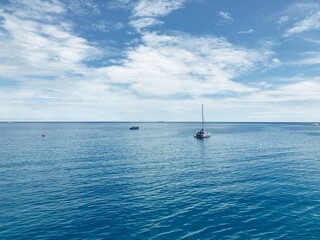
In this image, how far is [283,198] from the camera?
40.8 m

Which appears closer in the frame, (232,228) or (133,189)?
(232,228)

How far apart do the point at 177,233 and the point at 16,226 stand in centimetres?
1940

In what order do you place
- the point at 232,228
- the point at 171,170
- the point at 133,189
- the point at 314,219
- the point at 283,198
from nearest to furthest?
the point at 232,228 < the point at 314,219 < the point at 283,198 < the point at 133,189 < the point at 171,170

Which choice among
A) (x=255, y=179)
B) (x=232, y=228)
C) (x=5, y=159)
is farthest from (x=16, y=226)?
(x=5, y=159)

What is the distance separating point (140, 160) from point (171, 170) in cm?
1717

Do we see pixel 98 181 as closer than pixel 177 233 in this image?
No

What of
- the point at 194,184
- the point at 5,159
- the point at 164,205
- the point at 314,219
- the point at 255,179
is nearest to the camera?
the point at 314,219

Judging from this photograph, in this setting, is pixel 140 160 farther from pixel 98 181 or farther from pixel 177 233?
pixel 177 233

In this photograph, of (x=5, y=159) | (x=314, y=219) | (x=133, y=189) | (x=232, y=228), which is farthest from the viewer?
(x=5, y=159)

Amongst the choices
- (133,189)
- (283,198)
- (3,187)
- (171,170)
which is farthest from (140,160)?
(283,198)

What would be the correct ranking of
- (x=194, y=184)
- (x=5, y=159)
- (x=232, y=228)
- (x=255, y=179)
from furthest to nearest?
(x=5, y=159) < (x=255, y=179) < (x=194, y=184) < (x=232, y=228)

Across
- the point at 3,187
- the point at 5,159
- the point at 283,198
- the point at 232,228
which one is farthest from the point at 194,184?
the point at 5,159

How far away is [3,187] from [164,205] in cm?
3083

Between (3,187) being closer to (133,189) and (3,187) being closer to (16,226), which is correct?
(16,226)
